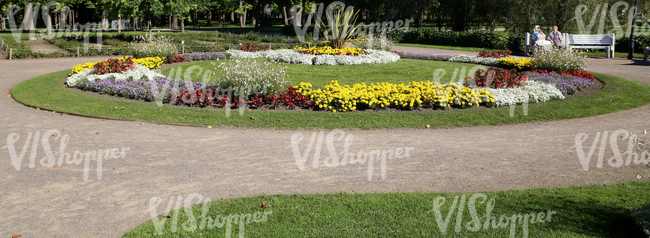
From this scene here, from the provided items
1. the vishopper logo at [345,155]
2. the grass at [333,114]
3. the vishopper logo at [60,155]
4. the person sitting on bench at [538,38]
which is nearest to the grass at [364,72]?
the grass at [333,114]

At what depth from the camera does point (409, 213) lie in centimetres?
506

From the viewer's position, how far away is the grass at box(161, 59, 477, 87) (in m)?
15.0

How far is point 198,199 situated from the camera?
5.54 meters

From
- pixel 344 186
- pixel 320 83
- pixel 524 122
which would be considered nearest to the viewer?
pixel 344 186

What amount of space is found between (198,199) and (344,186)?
1866 mm

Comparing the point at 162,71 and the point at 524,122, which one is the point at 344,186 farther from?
the point at 162,71

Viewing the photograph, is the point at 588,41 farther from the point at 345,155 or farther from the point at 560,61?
the point at 345,155

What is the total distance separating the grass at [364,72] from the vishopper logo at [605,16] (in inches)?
548

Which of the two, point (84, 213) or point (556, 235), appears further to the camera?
point (84, 213)

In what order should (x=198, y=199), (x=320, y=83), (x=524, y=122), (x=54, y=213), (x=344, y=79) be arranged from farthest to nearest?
(x=344, y=79) → (x=320, y=83) → (x=524, y=122) → (x=198, y=199) → (x=54, y=213)

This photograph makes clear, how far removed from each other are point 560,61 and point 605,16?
18003 mm

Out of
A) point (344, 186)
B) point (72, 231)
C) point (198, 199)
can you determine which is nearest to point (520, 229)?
point (344, 186)

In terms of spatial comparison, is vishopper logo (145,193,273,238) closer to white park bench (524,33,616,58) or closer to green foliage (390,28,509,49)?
white park bench (524,33,616,58)

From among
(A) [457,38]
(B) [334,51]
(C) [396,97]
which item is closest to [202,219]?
(C) [396,97]
